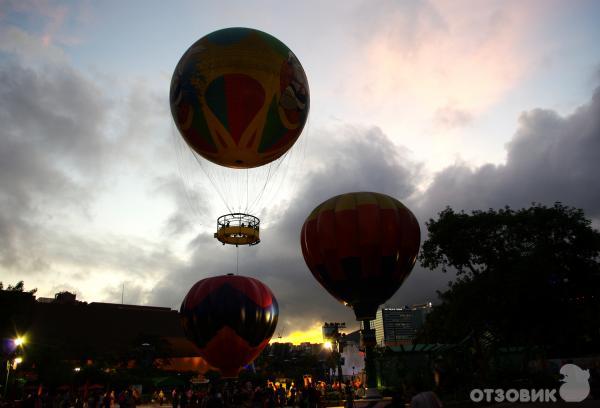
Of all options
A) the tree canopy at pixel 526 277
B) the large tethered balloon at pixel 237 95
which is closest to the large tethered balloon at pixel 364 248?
the large tethered balloon at pixel 237 95

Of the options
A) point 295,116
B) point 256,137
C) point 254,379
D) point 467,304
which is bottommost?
point 254,379

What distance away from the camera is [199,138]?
62.3 ft

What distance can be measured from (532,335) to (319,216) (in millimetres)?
19327

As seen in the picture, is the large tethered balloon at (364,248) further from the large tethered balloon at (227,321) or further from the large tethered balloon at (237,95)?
the large tethered balloon at (227,321)

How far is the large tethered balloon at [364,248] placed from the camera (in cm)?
2081

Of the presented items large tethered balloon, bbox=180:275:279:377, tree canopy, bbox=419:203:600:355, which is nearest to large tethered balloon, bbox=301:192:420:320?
large tethered balloon, bbox=180:275:279:377

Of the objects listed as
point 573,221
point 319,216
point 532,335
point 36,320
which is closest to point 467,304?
point 532,335

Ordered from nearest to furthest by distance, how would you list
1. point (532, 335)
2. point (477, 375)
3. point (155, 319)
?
point (477, 375) < point (532, 335) < point (155, 319)

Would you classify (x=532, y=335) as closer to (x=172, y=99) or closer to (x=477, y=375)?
(x=477, y=375)

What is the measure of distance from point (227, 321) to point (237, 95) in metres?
16.5

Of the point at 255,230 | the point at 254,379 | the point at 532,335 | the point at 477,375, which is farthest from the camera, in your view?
the point at 254,379

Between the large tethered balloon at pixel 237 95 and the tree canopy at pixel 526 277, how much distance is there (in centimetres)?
2077

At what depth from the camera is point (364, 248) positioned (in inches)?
818

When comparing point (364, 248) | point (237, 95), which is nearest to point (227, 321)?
point (364, 248)
